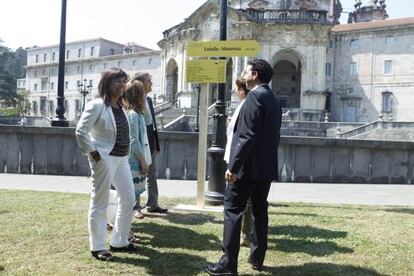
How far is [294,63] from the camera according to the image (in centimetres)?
5053

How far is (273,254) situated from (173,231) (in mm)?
1619

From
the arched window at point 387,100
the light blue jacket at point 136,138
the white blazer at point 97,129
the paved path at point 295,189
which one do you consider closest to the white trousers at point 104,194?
the white blazer at point 97,129

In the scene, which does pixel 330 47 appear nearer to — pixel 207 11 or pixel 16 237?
pixel 207 11

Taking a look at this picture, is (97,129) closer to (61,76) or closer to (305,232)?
(305,232)

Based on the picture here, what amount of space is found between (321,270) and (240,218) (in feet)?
Answer: 3.51

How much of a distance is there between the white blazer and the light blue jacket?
1059 millimetres

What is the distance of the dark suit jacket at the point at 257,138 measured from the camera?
4551mm

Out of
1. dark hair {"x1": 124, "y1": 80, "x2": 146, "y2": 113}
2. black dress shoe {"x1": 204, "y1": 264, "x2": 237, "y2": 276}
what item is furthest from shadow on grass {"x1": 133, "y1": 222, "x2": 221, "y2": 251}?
dark hair {"x1": 124, "y1": 80, "x2": 146, "y2": 113}

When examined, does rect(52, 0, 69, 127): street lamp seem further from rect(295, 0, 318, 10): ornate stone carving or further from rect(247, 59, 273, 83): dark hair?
rect(295, 0, 318, 10): ornate stone carving

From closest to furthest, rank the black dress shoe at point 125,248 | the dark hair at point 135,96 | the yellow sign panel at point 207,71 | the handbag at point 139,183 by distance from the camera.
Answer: the black dress shoe at point 125,248, the dark hair at point 135,96, the handbag at point 139,183, the yellow sign panel at point 207,71

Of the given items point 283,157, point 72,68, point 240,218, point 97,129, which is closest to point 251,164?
point 240,218

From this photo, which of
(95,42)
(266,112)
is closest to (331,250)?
(266,112)

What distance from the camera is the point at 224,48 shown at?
8.06 m

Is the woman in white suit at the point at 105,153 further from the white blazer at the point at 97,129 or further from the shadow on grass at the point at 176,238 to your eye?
the shadow on grass at the point at 176,238
